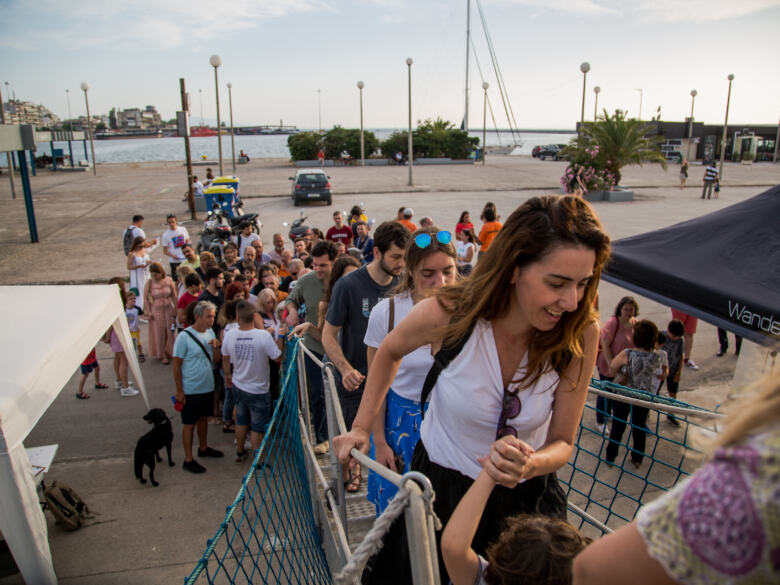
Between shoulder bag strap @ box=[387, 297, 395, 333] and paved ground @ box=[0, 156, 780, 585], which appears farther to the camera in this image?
paved ground @ box=[0, 156, 780, 585]

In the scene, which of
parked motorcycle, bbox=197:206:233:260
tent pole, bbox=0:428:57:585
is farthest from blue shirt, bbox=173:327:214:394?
parked motorcycle, bbox=197:206:233:260

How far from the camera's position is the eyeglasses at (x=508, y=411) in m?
1.75

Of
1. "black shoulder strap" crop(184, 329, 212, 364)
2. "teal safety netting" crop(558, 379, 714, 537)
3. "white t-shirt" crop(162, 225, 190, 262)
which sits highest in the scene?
"white t-shirt" crop(162, 225, 190, 262)

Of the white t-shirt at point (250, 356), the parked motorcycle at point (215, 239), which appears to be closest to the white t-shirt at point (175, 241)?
the parked motorcycle at point (215, 239)

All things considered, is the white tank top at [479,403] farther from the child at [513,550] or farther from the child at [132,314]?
the child at [132,314]

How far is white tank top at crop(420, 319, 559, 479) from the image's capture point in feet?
5.79

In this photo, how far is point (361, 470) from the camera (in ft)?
15.2

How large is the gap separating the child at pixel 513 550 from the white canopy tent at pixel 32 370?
10.2 ft

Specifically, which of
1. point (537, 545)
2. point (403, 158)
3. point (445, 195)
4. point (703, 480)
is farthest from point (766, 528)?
point (403, 158)

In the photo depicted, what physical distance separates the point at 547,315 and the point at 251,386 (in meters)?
4.10

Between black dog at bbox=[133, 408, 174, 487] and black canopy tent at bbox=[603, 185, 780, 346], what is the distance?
416 centimetres

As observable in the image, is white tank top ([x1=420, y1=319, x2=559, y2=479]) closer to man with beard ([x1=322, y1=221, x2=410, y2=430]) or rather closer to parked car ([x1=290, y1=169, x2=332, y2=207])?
man with beard ([x1=322, y1=221, x2=410, y2=430])

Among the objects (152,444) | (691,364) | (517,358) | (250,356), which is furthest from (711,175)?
(517,358)

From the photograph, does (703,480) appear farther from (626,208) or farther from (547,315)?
(626,208)
